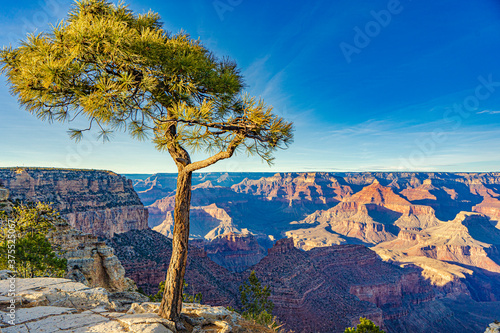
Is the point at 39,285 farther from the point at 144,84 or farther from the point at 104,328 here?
the point at 144,84

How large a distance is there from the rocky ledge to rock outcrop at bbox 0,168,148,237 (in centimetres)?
4528

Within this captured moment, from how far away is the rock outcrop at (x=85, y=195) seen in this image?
46884 mm

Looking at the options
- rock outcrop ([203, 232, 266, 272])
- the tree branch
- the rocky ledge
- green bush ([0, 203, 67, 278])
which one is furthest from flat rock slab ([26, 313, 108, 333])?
rock outcrop ([203, 232, 266, 272])

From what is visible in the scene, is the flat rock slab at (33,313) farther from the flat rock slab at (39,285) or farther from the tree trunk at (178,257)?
the tree trunk at (178,257)

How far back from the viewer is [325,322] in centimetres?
4000

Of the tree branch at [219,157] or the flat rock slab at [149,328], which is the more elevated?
the tree branch at [219,157]

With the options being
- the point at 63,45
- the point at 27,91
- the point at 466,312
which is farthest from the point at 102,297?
the point at 466,312

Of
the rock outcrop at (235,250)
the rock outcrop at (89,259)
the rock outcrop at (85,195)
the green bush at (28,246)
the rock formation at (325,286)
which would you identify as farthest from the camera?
the rock outcrop at (235,250)

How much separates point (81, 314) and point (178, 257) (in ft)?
8.78

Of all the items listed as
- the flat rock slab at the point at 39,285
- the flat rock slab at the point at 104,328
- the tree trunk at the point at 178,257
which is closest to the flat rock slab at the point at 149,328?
the flat rock slab at the point at 104,328

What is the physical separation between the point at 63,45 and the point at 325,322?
1858 inches

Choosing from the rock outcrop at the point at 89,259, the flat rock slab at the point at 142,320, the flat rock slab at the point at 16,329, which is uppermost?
the flat rock slab at the point at 16,329

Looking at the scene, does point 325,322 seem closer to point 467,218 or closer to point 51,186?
point 51,186

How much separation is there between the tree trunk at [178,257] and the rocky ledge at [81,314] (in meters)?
0.40
